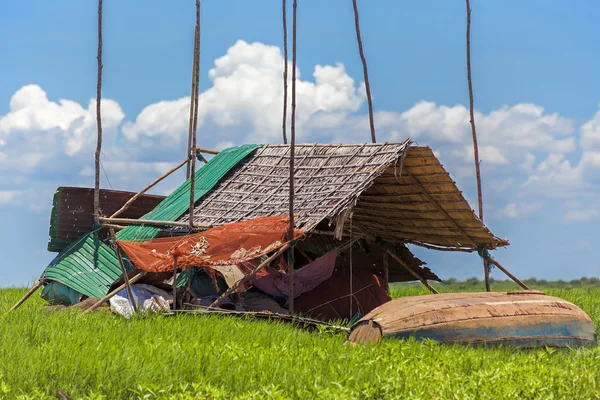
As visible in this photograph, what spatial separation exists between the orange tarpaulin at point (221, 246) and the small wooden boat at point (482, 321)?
162 cm

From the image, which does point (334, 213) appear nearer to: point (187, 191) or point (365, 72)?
point (187, 191)

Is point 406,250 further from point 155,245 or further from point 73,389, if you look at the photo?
point 73,389

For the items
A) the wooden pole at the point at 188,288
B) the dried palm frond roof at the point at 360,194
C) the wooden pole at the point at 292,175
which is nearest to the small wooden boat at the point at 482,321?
the wooden pole at the point at 292,175

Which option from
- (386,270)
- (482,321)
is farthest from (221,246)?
(386,270)

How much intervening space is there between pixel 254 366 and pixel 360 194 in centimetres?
492

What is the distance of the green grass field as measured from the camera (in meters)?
5.71

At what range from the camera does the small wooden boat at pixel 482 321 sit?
25.7 ft

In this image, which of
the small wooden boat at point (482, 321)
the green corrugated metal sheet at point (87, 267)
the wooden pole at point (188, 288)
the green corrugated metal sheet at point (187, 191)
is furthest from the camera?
the green corrugated metal sheet at point (187, 191)

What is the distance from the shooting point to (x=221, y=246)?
946 cm

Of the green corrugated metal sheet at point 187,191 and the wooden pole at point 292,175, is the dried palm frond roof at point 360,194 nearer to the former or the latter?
the green corrugated metal sheet at point 187,191

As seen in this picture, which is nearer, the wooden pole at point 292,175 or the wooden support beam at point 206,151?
the wooden pole at point 292,175

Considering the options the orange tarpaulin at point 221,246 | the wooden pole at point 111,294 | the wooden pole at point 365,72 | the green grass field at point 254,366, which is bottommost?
the green grass field at point 254,366

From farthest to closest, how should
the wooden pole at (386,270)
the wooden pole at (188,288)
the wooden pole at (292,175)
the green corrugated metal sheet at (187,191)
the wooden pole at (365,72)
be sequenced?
the wooden pole at (365,72)
the wooden pole at (386,270)
the green corrugated metal sheet at (187,191)
the wooden pole at (188,288)
the wooden pole at (292,175)

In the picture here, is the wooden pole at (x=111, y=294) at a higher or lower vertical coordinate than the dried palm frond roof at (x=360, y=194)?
lower
